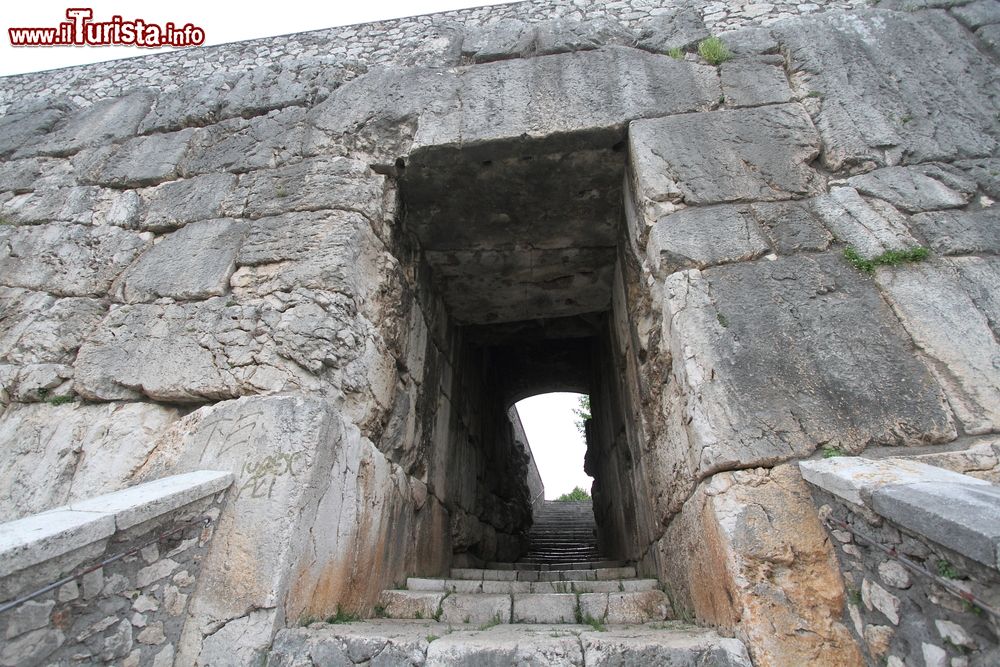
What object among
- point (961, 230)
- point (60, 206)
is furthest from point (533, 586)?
point (60, 206)

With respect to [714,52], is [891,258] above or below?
below

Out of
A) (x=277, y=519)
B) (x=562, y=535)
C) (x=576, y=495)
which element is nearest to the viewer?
(x=277, y=519)

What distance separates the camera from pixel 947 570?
4.79 feet

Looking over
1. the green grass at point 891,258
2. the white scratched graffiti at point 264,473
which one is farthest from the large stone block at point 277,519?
the green grass at point 891,258

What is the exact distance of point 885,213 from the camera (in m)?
2.89

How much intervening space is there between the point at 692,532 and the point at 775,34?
149 inches

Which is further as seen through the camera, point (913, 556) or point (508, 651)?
point (508, 651)

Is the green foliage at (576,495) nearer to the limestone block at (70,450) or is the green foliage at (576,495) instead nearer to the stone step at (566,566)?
the stone step at (566,566)

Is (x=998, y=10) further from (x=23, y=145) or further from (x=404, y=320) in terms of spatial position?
(x=23, y=145)

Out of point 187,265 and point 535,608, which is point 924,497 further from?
point 187,265

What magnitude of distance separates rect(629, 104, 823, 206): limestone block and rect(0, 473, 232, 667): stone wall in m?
2.91

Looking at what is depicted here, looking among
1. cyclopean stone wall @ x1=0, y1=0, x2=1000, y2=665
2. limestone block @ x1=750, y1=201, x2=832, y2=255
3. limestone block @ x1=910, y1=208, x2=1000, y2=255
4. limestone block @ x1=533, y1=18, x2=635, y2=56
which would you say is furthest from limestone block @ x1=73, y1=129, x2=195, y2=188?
limestone block @ x1=910, y1=208, x2=1000, y2=255

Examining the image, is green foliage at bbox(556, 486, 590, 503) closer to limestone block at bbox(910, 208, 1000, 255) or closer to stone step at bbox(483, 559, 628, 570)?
stone step at bbox(483, 559, 628, 570)

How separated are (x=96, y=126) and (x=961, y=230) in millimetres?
6349
